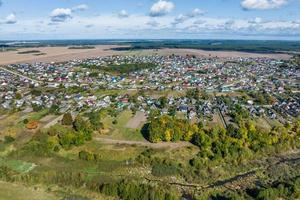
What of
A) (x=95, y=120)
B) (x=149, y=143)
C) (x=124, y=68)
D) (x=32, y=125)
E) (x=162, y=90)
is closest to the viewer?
(x=149, y=143)

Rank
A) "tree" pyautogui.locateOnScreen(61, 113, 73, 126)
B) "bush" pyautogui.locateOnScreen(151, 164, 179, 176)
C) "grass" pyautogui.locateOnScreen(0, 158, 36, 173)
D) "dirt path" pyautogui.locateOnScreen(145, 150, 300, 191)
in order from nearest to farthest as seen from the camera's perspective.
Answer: "dirt path" pyautogui.locateOnScreen(145, 150, 300, 191) < "bush" pyautogui.locateOnScreen(151, 164, 179, 176) < "grass" pyautogui.locateOnScreen(0, 158, 36, 173) < "tree" pyautogui.locateOnScreen(61, 113, 73, 126)

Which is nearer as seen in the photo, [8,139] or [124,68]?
[8,139]

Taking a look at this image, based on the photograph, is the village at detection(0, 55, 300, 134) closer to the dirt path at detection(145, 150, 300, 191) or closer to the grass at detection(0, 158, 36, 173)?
the dirt path at detection(145, 150, 300, 191)

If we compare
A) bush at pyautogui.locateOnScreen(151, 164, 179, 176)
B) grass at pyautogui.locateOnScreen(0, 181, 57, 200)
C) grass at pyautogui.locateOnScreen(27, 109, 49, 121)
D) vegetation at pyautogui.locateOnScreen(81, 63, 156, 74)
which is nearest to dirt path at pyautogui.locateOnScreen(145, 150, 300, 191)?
bush at pyautogui.locateOnScreen(151, 164, 179, 176)

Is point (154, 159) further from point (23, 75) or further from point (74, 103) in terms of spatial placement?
point (23, 75)

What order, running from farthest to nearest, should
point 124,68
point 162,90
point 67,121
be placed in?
1. point 124,68
2. point 162,90
3. point 67,121

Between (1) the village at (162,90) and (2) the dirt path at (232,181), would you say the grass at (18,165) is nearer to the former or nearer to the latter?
(2) the dirt path at (232,181)

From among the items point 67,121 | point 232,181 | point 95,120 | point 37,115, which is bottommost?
point 232,181

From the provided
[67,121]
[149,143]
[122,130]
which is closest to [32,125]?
[67,121]

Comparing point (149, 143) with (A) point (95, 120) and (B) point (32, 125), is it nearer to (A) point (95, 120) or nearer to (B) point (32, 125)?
(A) point (95, 120)

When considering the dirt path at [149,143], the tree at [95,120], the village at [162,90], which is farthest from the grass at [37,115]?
the dirt path at [149,143]

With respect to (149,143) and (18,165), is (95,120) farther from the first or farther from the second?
(18,165)

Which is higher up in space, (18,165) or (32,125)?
(32,125)
